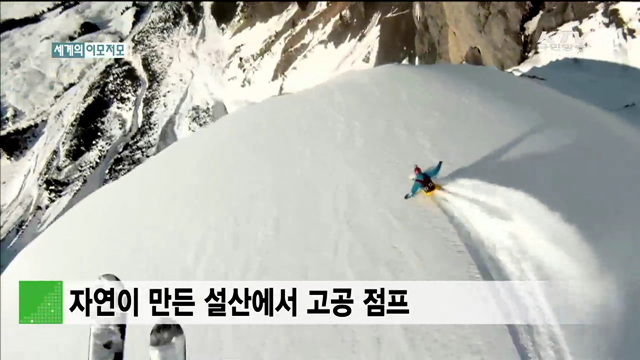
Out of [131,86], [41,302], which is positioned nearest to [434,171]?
[41,302]

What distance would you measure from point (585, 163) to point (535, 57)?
40.0 feet

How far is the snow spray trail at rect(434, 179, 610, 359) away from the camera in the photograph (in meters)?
6.31

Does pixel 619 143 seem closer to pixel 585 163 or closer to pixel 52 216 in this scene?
pixel 585 163

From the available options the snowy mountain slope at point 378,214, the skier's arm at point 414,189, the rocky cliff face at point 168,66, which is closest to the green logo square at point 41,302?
the snowy mountain slope at point 378,214

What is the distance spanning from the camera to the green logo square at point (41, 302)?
8.35 meters

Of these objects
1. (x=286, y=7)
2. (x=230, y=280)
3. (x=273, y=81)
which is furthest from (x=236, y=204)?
(x=286, y=7)

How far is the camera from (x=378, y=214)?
A: 8695mm

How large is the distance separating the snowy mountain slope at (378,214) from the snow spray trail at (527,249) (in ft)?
0.08

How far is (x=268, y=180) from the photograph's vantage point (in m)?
9.87

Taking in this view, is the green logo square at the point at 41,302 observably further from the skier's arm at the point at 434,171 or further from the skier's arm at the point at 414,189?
the skier's arm at the point at 434,171

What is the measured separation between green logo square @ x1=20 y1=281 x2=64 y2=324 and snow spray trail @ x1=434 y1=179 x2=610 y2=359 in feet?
20.4

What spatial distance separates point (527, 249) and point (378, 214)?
228cm

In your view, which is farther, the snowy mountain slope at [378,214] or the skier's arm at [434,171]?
the skier's arm at [434,171]

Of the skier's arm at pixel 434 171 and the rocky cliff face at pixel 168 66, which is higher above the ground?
the rocky cliff face at pixel 168 66
